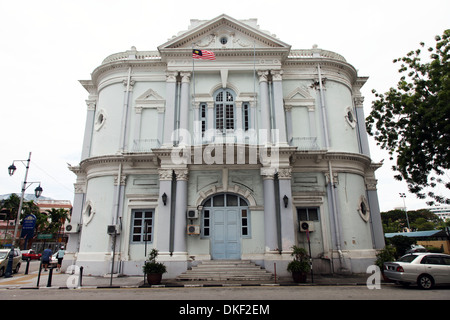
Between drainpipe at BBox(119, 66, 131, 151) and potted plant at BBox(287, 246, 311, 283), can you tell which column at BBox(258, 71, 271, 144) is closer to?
potted plant at BBox(287, 246, 311, 283)

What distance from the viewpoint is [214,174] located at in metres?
15.7

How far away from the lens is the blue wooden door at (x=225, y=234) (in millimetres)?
14758

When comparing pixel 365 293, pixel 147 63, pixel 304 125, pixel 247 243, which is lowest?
pixel 365 293

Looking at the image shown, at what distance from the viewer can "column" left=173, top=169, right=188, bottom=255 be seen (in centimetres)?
1405

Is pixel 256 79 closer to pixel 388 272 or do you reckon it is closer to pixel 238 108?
pixel 238 108

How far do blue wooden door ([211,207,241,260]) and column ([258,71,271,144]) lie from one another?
161 inches

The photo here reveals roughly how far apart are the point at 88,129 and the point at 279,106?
12.2m

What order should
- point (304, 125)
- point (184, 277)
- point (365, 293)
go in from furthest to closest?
point (304, 125), point (184, 277), point (365, 293)

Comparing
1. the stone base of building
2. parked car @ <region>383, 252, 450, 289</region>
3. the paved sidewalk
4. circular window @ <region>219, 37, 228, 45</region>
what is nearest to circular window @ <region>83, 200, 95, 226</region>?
the stone base of building

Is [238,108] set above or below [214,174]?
above

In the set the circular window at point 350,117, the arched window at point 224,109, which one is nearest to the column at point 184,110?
the arched window at point 224,109

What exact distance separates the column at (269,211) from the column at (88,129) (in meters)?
11.4
